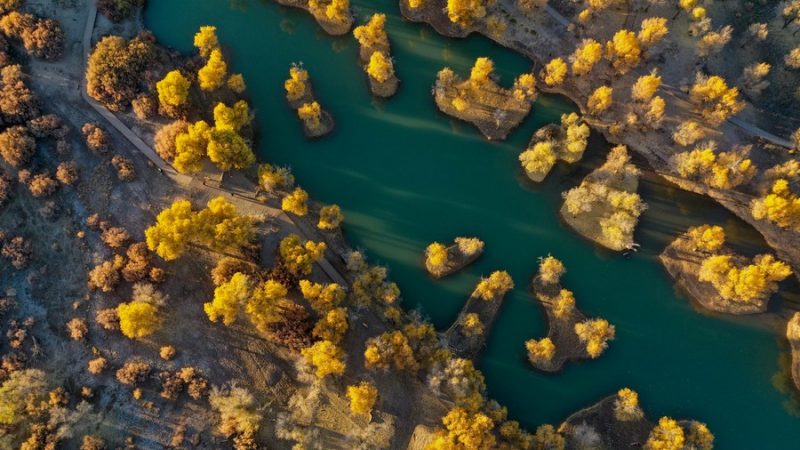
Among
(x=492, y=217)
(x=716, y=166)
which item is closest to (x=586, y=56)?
(x=716, y=166)

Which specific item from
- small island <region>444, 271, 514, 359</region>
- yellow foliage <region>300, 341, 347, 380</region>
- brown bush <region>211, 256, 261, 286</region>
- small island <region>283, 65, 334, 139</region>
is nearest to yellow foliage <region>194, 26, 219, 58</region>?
small island <region>283, 65, 334, 139</region>

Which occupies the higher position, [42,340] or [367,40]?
[367,40]

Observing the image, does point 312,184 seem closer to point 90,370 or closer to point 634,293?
point 90,370

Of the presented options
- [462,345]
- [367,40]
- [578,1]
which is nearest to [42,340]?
[462,345]

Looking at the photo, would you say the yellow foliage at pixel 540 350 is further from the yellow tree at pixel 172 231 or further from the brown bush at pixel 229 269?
the yellow tree at pixel 172 231

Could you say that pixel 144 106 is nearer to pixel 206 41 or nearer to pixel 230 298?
pixel 206 41
